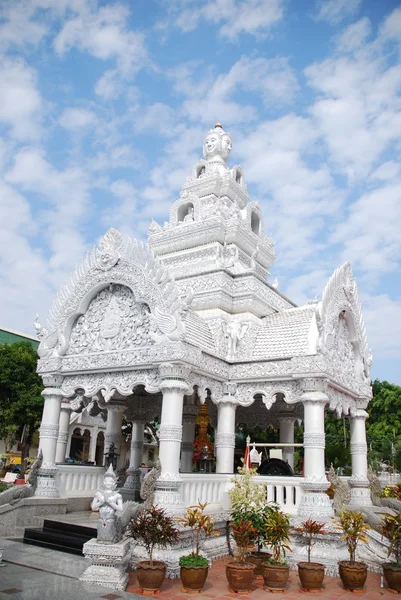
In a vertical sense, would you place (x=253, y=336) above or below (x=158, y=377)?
above

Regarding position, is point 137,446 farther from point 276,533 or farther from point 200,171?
point 200,171

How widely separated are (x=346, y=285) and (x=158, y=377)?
4.96m

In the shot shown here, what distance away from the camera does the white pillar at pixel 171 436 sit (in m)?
8.64

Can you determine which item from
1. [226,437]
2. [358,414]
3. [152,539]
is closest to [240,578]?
[152,539]

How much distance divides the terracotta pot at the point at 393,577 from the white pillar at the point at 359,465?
398cm

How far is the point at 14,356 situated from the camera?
2459 centimetres

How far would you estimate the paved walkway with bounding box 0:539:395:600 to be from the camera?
631 cm

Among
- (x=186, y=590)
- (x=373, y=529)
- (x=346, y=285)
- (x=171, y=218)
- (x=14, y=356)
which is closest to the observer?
(x=186, y=590)

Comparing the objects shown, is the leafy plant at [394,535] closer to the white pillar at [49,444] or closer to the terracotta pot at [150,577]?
the terracotta pot at [150,577]

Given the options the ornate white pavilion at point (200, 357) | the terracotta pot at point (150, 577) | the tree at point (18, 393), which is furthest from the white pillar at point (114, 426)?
the tree at point (18, 393)

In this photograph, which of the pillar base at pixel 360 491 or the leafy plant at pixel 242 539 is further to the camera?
the pillar base at pixel 360 491

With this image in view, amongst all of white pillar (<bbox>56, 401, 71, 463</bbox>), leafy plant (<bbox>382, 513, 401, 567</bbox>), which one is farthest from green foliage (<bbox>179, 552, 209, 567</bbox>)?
white pillar (<bbox>56, 401, 71, 463</bbox>)

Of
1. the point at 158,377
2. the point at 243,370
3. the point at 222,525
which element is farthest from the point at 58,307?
the point at 222,525

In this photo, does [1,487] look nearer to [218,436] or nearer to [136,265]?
[218,436]
